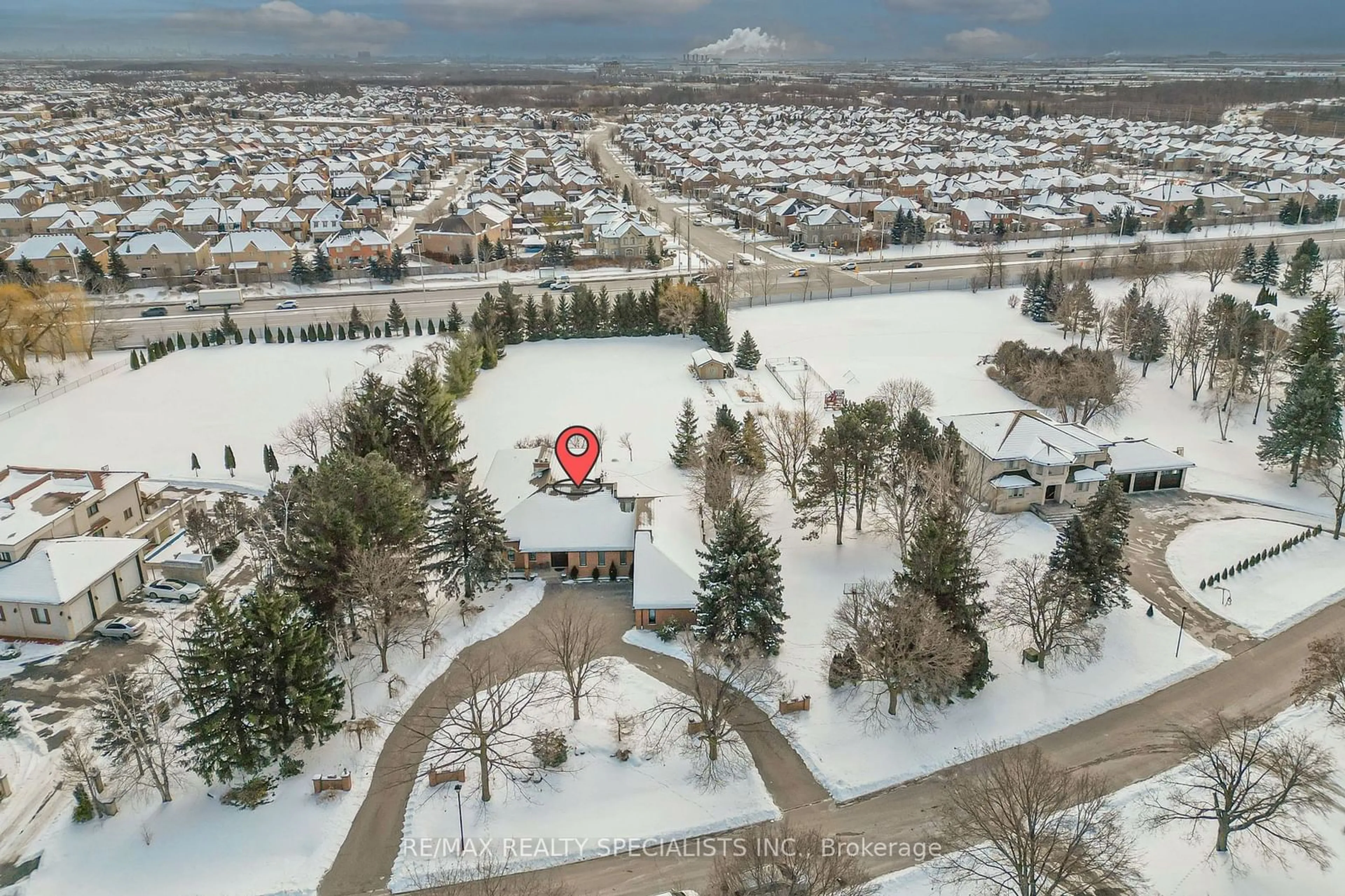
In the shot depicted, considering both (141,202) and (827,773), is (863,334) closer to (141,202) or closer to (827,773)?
(827,773)

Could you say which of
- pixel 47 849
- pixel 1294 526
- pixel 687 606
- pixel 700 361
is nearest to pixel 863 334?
pixel 700 361

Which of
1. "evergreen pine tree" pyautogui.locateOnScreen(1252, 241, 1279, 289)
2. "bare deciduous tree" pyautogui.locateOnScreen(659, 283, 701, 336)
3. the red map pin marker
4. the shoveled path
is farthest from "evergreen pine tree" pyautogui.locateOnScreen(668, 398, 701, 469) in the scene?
"evergreen pine tree" pyautogui.locateOnScreen(1252, 241, 1279, 289)

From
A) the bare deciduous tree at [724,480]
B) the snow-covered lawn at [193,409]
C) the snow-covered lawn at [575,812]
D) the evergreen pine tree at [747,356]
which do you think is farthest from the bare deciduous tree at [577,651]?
the evergreen pine tree at [747,356]

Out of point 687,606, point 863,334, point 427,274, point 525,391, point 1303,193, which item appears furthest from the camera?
point 1303,193

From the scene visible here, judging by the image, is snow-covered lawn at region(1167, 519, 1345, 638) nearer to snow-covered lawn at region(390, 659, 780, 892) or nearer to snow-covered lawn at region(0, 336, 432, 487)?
snow-covered lawn at region(390, 659, 780, 892)

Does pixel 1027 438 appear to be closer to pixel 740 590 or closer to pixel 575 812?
pixel 740 590

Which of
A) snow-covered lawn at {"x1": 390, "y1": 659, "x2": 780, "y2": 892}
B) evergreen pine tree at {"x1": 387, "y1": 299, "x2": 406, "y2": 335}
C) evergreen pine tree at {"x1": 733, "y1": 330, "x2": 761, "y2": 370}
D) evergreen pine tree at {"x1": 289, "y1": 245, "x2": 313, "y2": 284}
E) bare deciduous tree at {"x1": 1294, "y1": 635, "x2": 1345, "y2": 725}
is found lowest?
snow-covered lawn at {"x1": 390, "y1": 659, "x2": 780, "y2": 892}

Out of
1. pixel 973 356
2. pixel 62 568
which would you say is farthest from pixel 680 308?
pixel 62 568
